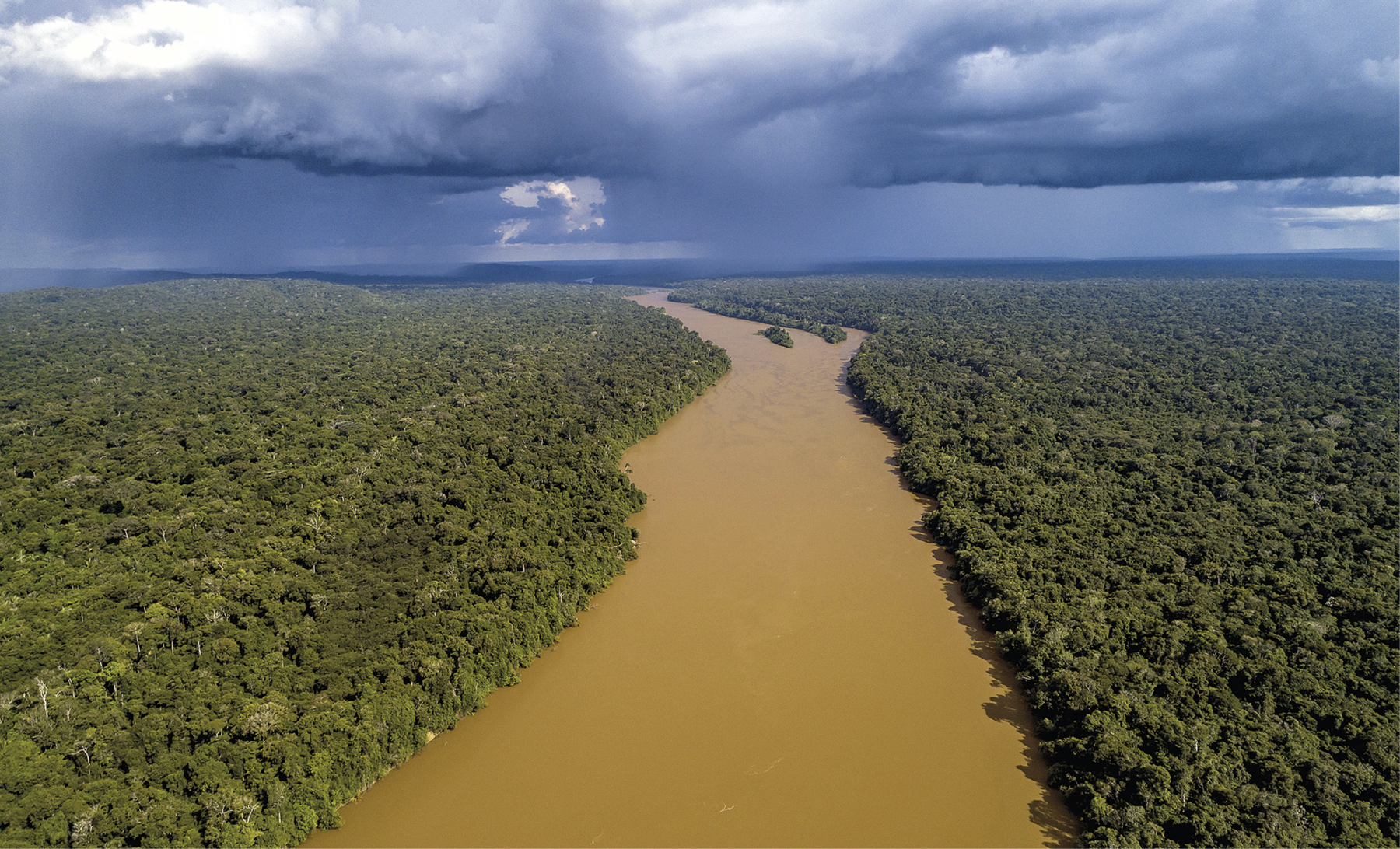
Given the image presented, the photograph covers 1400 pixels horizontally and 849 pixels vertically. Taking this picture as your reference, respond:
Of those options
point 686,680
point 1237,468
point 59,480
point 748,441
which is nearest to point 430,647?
point 686,680

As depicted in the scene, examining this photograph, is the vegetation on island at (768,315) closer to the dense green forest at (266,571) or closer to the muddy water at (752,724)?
the dense green forest at (266,571)

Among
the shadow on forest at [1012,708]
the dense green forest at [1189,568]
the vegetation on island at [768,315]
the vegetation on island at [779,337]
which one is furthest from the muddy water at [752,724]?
the vegetation on island at [768,315]


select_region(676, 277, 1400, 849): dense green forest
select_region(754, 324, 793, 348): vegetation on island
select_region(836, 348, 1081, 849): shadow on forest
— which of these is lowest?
select_region(836, 348, 1081, 849): shadow on forest

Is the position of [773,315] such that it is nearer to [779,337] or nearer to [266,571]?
[779,337]

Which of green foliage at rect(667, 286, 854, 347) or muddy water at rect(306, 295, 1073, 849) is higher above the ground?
green foliage at rect(667, 286, 854, 347)

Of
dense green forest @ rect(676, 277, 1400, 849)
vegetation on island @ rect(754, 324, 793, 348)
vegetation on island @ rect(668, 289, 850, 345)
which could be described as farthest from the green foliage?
dense green forest @ rect(676, 277, 1400, 849)

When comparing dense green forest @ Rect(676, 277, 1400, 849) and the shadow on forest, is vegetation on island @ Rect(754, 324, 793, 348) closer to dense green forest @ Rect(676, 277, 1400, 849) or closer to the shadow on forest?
dense green forest @ Rect(676, 277, 1400, 849)
